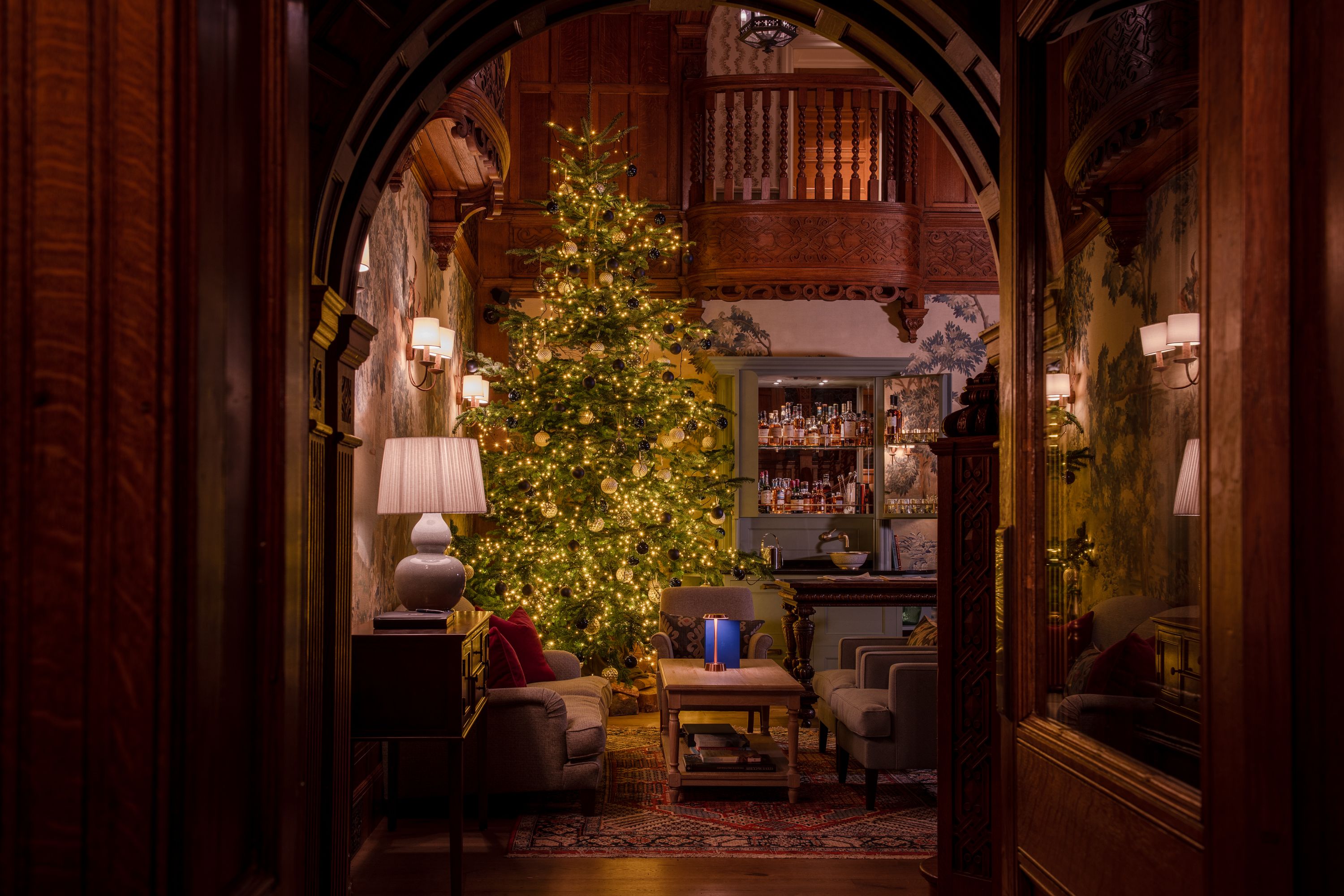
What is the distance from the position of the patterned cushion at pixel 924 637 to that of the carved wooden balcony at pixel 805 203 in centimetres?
325

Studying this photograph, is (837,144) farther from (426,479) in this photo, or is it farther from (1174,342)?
(1174,342)

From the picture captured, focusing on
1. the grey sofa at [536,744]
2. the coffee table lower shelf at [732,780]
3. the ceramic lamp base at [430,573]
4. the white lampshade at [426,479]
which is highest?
the white lampshade at [426,479]

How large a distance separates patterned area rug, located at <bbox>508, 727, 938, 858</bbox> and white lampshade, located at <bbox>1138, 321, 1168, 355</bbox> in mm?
2831

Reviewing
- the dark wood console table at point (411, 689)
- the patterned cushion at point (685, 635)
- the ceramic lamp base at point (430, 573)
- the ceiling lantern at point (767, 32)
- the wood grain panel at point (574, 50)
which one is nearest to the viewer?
the dark wood console table at point (411, 689)

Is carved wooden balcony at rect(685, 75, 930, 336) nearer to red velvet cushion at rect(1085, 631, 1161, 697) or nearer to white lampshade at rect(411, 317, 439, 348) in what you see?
white lampshade at rect(411, 317, 439, 348)

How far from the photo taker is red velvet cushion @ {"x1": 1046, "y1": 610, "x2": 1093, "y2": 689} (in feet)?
5.12

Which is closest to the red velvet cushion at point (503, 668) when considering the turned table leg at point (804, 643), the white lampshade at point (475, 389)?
the white lampshade at point (475, 389)

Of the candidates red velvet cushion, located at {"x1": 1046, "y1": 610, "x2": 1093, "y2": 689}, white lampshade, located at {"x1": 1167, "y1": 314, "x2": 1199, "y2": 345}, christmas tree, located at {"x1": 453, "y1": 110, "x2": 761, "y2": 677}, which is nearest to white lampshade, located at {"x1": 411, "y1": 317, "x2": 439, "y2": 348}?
christmas tree, located at {"x1": 453, "y1": 110, "x2": 761, "y2": 677}

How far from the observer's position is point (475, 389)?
709 cm

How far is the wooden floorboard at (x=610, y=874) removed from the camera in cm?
373

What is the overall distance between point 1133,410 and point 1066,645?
1.29 feet

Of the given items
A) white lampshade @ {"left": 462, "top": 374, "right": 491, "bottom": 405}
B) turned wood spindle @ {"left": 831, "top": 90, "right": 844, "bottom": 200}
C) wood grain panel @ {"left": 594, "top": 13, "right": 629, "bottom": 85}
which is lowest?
white lampshade @ {"left": 462, "top": 374, "right": 491, "bottom": 405}

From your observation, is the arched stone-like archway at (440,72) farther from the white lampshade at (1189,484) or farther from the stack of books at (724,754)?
the stack of books at (724,754)

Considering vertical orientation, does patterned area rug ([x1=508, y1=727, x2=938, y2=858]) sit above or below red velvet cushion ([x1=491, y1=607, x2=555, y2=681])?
below
